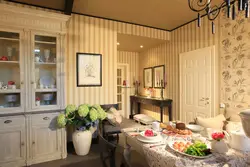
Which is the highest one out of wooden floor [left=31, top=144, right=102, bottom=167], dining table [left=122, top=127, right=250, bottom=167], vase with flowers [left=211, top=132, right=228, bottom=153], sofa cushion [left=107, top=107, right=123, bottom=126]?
vase with flowers [left=211, top=132, right=228, bottom=153]

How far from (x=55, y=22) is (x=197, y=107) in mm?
3462

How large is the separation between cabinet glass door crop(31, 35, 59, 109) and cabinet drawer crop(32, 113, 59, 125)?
15cm

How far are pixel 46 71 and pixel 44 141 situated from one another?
4.03ft

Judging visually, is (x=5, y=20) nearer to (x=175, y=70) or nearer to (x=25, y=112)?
(x=25, y=112)

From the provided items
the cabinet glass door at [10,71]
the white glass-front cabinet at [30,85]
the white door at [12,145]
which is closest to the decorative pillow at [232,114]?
the white glass-front cabinet at [30,85]

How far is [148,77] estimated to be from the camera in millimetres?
5547

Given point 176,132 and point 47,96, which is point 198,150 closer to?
point 176,132

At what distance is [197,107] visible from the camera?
3.61m

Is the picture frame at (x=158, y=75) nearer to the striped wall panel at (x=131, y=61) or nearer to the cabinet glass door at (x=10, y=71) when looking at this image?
the striped wall panel at (x=131, y=61)

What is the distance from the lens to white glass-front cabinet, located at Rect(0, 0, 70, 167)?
240cm

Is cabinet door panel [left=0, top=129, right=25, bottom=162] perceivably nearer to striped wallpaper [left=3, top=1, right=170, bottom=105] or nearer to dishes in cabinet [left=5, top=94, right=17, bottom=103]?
dishes in cabinet [left=5, top=94, right=17, bottom=103]

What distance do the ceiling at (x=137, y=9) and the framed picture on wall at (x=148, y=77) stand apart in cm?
190

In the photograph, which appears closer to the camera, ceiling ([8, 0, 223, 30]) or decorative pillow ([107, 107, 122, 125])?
ceiling ([8, 0, 223, 30])

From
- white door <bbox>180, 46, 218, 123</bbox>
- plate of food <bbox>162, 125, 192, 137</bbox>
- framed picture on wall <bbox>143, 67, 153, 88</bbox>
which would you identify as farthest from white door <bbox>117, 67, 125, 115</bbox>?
plate of food <bbox>162, 125, 192, 137</bbox>
